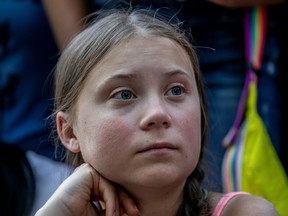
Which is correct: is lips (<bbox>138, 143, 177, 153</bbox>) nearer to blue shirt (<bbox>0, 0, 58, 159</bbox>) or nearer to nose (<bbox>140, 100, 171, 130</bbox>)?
nose (<bbox>140, 100, 171, 130</bbox>)

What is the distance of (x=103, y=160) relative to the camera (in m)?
2.03

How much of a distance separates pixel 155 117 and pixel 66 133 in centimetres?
47

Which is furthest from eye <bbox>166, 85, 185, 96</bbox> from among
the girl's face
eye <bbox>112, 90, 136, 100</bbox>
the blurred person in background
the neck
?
the blurred person in background

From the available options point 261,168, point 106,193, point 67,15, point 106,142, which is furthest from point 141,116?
point 67,15

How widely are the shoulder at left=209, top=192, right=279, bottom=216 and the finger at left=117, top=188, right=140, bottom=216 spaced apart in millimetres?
281

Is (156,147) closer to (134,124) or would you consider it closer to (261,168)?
(134,124)

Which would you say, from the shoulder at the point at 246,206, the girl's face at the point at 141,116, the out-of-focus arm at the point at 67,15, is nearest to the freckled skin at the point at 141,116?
the girl's face at the point at 141,116

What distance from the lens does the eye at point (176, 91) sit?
2037 mm

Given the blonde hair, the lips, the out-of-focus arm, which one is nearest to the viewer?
the lips

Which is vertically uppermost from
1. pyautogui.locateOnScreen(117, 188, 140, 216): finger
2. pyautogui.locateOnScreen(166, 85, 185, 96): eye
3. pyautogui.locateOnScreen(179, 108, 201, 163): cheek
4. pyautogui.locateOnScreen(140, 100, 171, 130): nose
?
pyautogui.locateOnScreen(140, 100, 171, 130): nose

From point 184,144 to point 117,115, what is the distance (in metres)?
0.20

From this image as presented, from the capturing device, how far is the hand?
2.09m

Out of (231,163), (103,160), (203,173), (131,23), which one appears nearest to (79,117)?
(103,160)

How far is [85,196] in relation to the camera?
2156 mm
